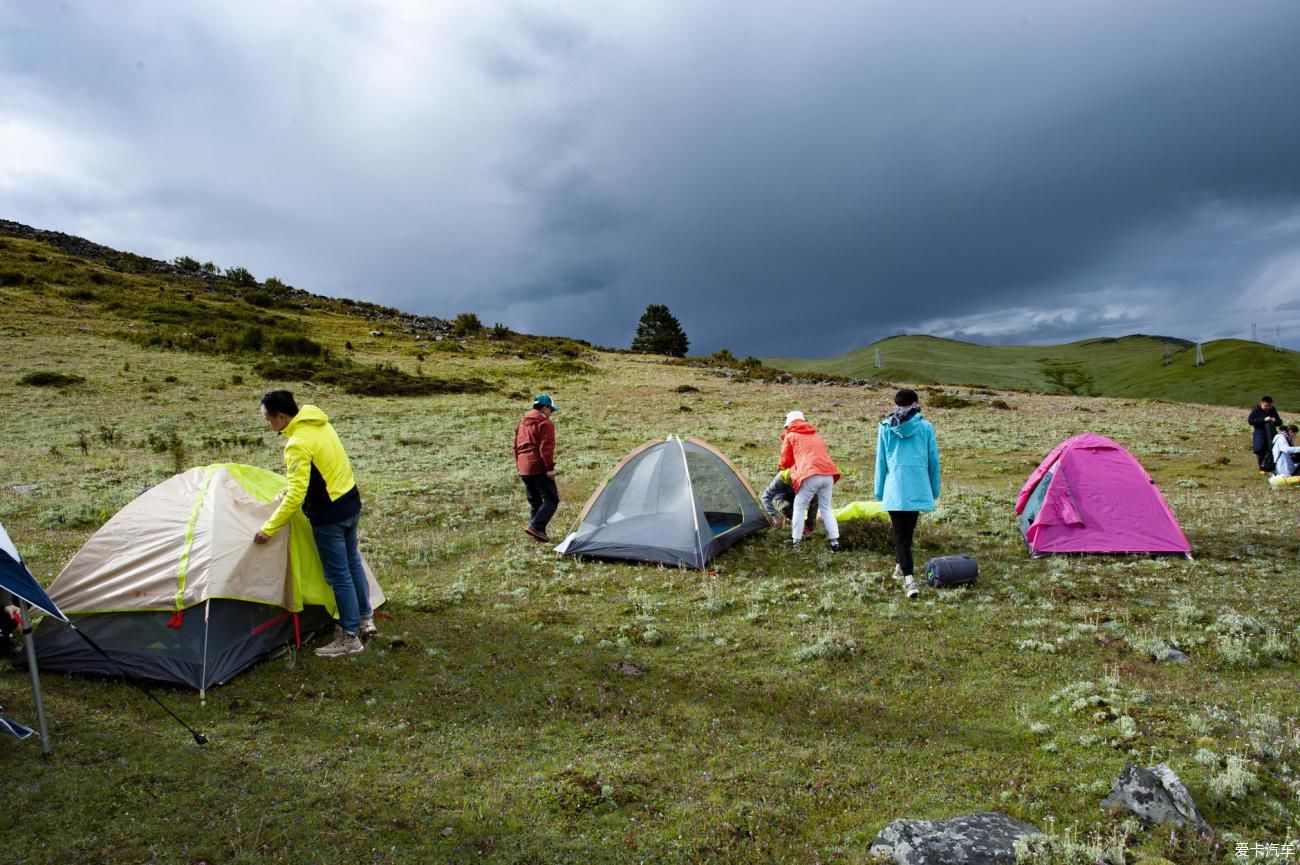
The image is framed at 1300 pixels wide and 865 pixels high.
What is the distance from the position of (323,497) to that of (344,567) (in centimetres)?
80

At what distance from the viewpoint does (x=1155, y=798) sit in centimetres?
478

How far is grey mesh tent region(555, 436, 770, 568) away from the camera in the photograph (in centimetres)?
1087

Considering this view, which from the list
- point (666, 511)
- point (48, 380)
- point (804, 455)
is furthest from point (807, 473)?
point (48, 380)

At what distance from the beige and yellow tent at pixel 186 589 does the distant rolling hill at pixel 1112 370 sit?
7209 centimetres

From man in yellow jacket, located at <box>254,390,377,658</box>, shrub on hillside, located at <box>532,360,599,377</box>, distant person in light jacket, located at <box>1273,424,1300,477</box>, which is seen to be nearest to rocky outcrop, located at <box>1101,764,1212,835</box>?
man in yellow jacket, located at <box>254,390,377,658</box>

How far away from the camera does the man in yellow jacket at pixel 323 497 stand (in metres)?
7.07

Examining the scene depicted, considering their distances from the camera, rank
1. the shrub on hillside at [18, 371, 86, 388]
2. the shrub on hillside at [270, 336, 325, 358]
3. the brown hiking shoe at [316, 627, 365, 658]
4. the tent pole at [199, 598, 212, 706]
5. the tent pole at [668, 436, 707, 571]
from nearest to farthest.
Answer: the tent pole at [199, 598, 212, 706] < the brown hiking shoe at [316, 627, 365, 658] < the tent pole at [668, 436, 707, 571] < the shrub on hillside at [18, 371, 86, 388] < the shrub on hillside at [270, 336, 325, 358]

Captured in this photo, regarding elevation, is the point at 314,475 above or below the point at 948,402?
below

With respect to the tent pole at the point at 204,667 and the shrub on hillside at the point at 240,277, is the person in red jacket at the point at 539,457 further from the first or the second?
the shrub on hillside at the point at 240,277

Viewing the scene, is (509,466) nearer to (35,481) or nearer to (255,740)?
(35,481)

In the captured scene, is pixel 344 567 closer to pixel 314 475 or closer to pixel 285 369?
pixel 314 475

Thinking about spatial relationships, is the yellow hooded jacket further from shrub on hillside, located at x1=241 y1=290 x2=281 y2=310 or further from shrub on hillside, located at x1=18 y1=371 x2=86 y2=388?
shrub on hillside, located at x1=241 y1=290 x2=281 y2=310

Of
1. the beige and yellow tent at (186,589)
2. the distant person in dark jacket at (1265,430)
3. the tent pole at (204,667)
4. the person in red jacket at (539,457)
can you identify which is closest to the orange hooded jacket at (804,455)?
the person in red jacket at (539,457)

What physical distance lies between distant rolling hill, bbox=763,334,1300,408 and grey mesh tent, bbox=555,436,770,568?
66152mm
